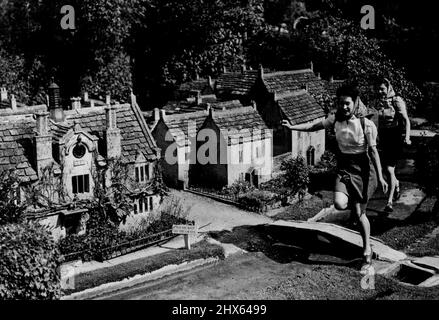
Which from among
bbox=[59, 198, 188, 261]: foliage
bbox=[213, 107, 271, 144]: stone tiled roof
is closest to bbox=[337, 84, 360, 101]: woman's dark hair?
bbox=[59, 198, 188, 261]: foliage

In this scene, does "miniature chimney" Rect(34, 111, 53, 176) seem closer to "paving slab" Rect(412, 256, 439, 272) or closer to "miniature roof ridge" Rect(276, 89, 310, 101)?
"paving slab" Rect(412, 256, 439, 272)

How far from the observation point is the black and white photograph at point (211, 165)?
15203 millimetres

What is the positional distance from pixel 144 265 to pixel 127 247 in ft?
6.59

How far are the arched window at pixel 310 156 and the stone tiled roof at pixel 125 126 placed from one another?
14004 millimetres

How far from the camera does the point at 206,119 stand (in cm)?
3225

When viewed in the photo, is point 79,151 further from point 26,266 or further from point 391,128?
point 391,128

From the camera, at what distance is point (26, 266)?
15086 mm

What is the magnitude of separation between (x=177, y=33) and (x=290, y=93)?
59.9 feet

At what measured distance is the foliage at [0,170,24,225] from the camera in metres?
20.8

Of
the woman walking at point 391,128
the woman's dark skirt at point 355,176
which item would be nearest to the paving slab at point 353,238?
the woman walking at point 391,128

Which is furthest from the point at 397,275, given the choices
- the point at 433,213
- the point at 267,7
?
the point at 267,7

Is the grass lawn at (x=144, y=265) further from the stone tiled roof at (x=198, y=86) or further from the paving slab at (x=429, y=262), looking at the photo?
the stone tiled roof at (x=198, y=86)

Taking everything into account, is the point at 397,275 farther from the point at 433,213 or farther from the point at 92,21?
the point at 92,21
